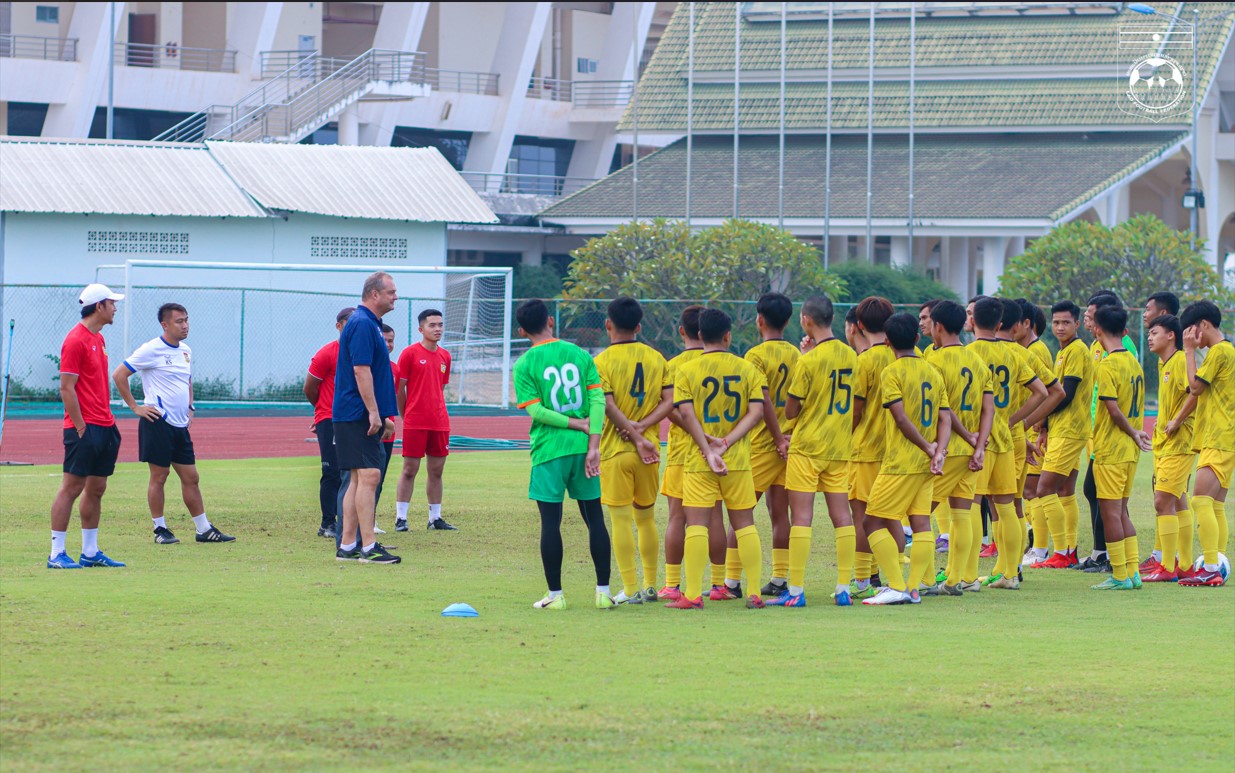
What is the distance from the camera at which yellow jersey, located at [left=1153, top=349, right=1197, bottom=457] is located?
38.5 feet

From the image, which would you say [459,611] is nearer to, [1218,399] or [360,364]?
[360,364]

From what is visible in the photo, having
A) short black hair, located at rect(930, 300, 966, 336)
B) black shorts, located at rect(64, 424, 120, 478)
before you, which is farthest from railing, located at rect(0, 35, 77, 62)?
short black hair, located at rect(930, 300, 966, 336)

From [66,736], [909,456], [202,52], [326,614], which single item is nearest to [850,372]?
[909,456]

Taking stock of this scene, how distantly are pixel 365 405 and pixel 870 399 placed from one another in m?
3.81

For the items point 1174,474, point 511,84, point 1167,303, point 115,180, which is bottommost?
point 1174,474

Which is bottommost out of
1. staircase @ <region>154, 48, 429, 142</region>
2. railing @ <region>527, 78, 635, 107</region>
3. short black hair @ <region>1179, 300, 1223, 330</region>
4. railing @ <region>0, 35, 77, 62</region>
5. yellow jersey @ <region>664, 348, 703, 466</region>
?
yellow jersey @ <region>664, 348, 703, 466</region>

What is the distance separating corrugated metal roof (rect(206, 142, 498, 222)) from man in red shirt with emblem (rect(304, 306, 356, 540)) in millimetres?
23261

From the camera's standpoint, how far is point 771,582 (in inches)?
431

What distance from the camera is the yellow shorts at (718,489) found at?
10109 millimetres

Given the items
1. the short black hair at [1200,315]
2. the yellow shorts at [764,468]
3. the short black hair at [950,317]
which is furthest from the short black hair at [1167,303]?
the yellow shorts at [764,468]

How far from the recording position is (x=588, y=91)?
61.2 meters

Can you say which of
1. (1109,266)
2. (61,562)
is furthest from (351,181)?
(61,562)

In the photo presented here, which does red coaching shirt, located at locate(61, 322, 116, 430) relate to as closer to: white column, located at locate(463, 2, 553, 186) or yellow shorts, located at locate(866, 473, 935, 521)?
yellow shorts, located at locate(866, 473, 935, 521)

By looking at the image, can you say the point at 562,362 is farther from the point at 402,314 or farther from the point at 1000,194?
the point at 1000,194
